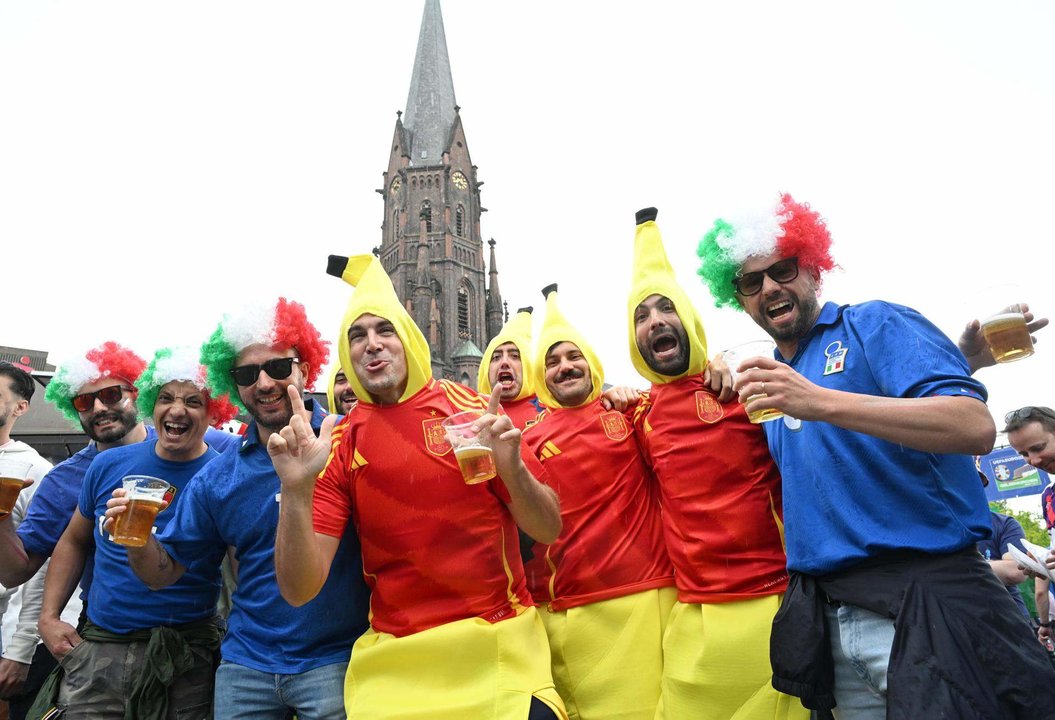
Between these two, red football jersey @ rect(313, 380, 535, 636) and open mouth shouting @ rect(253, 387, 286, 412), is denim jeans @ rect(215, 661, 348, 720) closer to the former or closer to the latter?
red football jersey @ rect(313, 380, 535, 636)

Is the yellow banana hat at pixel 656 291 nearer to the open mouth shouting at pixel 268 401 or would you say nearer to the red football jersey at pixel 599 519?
the red football jersey at pixel 599 519

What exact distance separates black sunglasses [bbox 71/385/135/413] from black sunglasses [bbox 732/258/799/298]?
14.3 ft

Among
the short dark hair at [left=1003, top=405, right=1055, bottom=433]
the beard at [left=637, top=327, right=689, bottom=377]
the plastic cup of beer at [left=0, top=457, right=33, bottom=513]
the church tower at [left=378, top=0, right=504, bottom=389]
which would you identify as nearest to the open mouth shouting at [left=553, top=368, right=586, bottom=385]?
the beard at [left=637, top=327, right=689, bottom=377]

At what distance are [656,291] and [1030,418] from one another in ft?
11.8

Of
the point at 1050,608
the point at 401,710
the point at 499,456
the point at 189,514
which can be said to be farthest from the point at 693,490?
the point at 1050,608

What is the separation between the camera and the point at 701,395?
11.4ft

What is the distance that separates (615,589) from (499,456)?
1135 millimetres

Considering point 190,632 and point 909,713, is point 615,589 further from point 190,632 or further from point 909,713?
point 190,632

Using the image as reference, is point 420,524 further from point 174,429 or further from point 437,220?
point 437,220

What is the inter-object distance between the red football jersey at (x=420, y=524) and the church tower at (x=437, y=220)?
2174 inches

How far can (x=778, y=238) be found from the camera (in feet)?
9.52

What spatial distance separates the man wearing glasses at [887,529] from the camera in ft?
6.69

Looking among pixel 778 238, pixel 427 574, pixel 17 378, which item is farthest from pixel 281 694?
pixel 17 378

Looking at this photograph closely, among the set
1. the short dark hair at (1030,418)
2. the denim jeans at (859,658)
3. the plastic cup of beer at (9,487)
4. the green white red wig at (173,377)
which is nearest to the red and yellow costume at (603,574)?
the denim jeans at (859,658)
